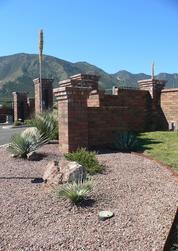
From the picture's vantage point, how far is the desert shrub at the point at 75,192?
4.90 metres

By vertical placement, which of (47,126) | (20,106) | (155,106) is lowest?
(47,126)

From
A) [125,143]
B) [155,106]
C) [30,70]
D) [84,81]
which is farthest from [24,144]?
[30,70]

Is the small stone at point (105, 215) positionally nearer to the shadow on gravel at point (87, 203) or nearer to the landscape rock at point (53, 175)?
the shadow on gravel at point (87, 203)

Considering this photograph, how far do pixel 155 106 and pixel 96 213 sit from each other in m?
8.50

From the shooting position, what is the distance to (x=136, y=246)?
374cm

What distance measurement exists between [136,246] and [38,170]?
11.3 feet

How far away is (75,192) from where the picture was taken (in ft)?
16.2

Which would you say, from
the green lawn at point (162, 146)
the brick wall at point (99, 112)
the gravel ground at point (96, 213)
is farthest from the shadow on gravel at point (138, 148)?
the gravel ground at point (96, 213)

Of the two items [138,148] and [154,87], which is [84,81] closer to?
[154,87]

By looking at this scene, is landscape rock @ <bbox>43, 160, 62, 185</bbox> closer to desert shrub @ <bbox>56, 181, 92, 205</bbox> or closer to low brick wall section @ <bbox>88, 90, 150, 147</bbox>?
desert shrub @ <bbox>56, 181, 92, 205</bbox>

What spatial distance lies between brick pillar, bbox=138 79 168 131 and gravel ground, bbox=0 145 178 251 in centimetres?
582

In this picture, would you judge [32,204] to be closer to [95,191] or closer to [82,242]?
[95,191]

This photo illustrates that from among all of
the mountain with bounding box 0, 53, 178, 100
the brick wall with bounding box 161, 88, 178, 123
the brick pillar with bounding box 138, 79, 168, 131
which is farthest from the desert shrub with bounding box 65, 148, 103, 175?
the mountain with bounding box 0, 53, 178, 100

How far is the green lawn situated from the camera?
24.3 ft
